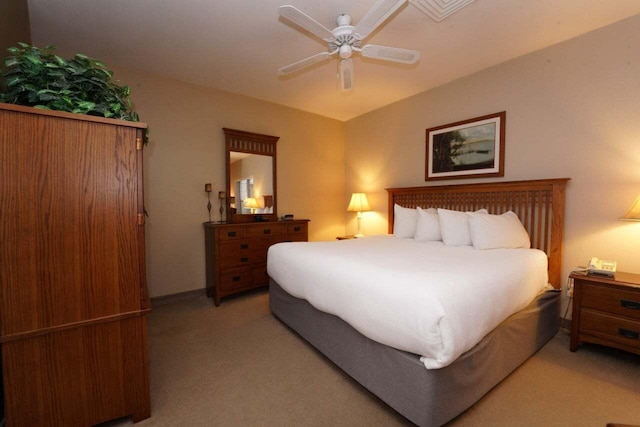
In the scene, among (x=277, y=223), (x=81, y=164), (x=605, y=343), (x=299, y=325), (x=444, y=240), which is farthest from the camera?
(x=277, y=223)

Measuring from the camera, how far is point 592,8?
2.13 m

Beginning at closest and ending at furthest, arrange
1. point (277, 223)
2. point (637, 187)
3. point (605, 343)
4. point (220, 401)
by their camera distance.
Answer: point (220, 401) < point (605, 343) < point (637, 187) < point (277, 223)

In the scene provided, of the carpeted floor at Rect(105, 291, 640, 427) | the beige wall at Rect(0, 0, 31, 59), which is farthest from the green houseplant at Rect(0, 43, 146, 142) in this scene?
the carpeted floor at Rect(105, 291, 640, 427)

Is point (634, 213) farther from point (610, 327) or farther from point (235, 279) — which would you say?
point (235, 279)

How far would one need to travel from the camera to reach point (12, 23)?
1.85 meters

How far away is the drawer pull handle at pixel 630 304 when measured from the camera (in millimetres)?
1923

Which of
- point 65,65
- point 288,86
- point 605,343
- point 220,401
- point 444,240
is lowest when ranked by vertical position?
point 220,401

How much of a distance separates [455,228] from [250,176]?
9.00ft

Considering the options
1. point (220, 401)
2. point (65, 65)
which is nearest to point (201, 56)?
point (65, 65)

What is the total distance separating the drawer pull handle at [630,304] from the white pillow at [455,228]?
108 cm

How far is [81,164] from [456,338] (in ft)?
6.59

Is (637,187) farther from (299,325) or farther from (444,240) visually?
(299,325)

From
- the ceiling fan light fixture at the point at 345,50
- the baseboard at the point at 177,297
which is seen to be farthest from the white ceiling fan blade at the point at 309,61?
the baseboard at the point at 177,297

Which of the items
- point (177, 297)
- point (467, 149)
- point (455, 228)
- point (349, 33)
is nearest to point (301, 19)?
point (349, 33)
